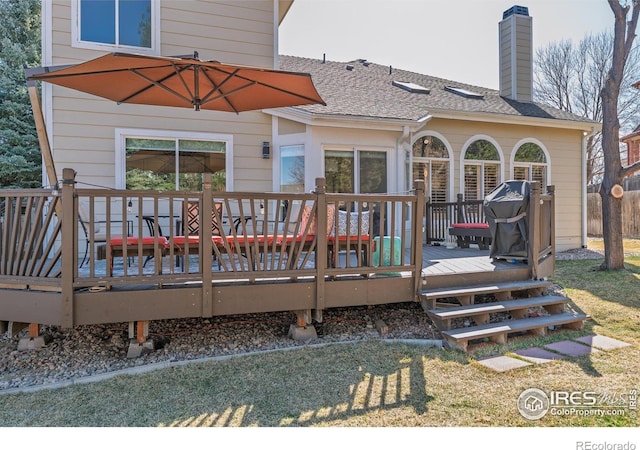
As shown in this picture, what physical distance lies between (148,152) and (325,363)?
473cm

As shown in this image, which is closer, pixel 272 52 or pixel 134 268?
pixel 134 268

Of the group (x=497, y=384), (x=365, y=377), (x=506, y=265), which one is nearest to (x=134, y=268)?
(x=365, y=377)

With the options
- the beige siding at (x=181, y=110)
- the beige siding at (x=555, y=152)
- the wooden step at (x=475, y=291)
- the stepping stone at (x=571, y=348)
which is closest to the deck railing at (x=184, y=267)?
the wooden step at (x=475, y=291)

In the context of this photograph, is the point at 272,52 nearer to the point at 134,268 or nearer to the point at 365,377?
the point at 134,268

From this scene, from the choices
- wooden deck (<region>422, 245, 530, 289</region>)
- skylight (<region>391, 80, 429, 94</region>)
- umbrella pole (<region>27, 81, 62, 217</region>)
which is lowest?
wooden deck (<region>422, 245, 530, 289</region>)

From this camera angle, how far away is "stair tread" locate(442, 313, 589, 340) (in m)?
4.07

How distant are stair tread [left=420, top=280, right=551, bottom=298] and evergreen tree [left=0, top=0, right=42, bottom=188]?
462 inches

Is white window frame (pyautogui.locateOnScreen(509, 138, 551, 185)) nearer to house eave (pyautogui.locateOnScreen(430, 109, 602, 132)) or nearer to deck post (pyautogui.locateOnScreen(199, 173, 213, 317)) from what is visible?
house eave (pyautogui.locateOnScreen(430, 109, 602, 132))

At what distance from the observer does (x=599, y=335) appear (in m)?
4.47

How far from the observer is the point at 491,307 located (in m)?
4.45

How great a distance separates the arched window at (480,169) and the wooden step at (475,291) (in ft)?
16.3

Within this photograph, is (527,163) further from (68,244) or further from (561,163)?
(68,244)

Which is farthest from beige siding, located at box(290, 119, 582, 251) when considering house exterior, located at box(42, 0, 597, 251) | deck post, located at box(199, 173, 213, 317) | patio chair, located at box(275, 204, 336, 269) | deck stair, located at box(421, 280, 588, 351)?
deck post, located at box(199, 173, 213, 317)

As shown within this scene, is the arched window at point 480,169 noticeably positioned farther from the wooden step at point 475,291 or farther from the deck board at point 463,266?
the wooden step at point 475,291
